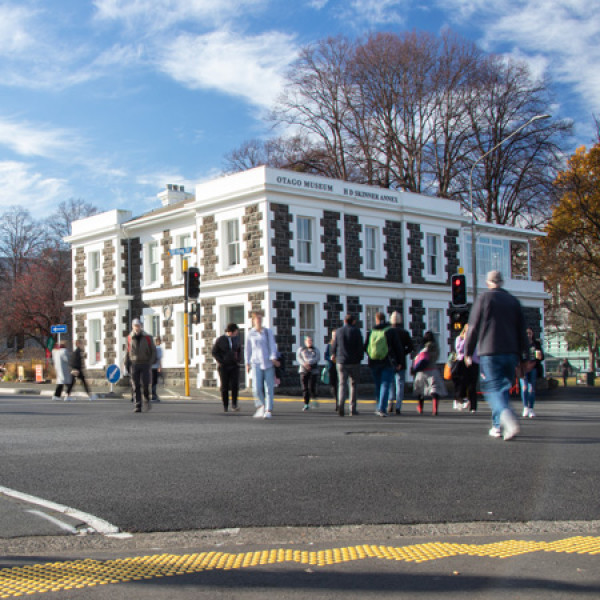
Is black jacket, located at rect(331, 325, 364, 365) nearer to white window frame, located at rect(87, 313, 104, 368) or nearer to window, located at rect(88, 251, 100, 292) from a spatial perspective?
white window frame, located at rect(87, 313, 104, 368)

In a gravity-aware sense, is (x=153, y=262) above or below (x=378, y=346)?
above

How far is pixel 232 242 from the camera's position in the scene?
103 feet

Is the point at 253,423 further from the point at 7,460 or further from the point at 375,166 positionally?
the point at 375,166

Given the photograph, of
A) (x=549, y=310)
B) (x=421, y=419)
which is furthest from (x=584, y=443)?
(x=549, y=310)

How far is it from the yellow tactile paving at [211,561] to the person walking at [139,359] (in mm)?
11397

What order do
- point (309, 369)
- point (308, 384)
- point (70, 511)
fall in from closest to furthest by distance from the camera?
point (70, 511) → point (308, 384) → point (309, 369)

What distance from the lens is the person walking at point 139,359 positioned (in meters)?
16.2

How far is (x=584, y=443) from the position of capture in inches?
406

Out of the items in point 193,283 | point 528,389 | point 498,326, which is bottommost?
point 528,389

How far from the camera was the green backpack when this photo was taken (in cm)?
1514

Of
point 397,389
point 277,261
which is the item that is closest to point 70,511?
point 397,389

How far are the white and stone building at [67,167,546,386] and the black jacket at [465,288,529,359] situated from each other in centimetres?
1984

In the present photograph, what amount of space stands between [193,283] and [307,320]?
763cm

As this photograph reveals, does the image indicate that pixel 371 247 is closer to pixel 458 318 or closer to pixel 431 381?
pixel 458 318
